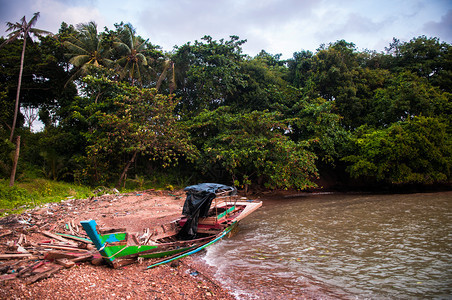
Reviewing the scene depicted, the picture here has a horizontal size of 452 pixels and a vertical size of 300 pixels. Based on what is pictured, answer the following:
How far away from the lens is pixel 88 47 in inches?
890

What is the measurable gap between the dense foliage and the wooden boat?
347 inches

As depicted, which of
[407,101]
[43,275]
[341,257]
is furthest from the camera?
[407,101]

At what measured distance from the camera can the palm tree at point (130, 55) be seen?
2205cm

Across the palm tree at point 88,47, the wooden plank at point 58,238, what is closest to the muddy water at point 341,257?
the wooden plank at point 58,238

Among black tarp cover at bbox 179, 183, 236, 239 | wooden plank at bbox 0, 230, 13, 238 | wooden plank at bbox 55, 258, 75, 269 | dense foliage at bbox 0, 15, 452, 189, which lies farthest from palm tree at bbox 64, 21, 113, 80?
wooden plank at bbox 55, 258, 75, 269

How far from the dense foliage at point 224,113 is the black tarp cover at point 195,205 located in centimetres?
882

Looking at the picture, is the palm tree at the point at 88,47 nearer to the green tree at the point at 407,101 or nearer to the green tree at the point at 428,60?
the green tree at the point at 407,101

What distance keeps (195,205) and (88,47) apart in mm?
21177

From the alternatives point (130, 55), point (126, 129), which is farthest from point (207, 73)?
point (126, 129)

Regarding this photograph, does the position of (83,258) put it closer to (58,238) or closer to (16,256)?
(16,256)

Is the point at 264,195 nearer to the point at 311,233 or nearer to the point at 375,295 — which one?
the point at 311,233

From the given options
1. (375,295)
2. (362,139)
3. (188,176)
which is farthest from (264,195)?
(375,295)

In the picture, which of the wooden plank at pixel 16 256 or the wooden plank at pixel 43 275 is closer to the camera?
the wooden plank at pixel 43 275

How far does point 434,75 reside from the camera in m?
24.0
